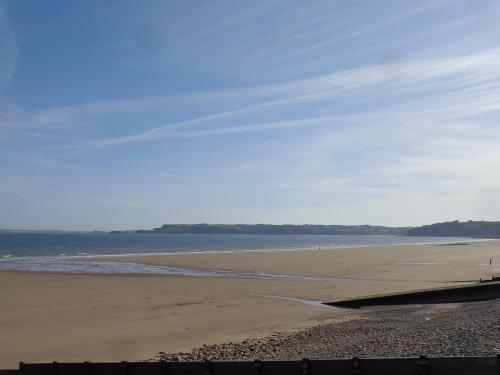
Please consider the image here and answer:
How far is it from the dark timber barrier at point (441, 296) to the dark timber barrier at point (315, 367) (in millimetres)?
13227

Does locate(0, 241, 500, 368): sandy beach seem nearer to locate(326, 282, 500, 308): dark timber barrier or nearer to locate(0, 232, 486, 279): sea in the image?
locate(326, 282, 500, 308): dark timber barrier

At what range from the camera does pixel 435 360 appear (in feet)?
25.0

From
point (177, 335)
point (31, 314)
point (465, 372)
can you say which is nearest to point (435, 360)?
point (465, 372)

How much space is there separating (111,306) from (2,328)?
4980 mm

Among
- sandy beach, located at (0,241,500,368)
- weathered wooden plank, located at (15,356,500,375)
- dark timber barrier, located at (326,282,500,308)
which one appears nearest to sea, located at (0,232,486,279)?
sandy beach, located at (0,241,500,368)

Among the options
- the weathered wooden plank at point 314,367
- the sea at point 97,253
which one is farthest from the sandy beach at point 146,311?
the sea at point 97,253

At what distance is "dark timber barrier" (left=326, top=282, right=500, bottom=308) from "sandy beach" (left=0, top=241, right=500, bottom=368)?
4.62 feet

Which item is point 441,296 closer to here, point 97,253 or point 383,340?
point 383,340

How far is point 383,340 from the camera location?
1183 cm

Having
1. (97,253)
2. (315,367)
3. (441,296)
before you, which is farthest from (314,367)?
(97,253)

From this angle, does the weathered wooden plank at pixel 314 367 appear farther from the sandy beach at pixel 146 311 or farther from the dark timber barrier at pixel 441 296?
the dark timber barrier at pixel 441 296

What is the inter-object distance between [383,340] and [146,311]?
34.5 ft

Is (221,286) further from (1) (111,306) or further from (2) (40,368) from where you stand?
(2) (40,368)

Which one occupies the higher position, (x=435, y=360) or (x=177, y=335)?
(x=435, y=360)
